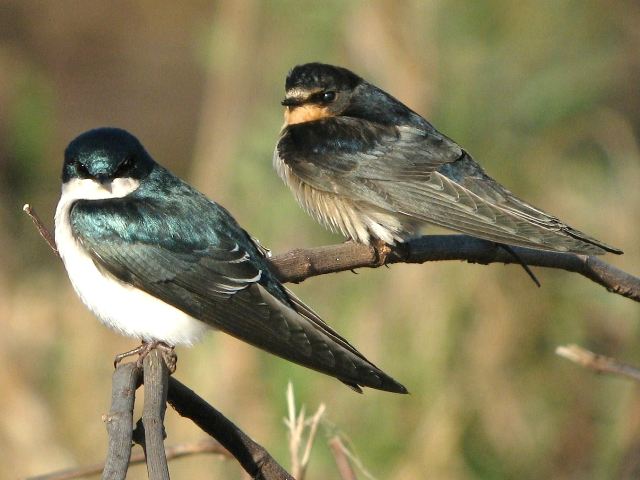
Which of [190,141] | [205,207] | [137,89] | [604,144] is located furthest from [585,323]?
[137,89]

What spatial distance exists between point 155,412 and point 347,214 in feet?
5.50

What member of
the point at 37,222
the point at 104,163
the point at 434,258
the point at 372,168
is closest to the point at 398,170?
the point at 372,168

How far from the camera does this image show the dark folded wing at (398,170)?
3125mm

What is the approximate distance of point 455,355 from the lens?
4.02m

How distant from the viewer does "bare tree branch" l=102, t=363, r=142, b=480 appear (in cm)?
142

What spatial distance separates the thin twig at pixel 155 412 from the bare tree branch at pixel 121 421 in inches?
0.9

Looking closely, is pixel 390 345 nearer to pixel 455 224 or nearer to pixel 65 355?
pixel 455 224

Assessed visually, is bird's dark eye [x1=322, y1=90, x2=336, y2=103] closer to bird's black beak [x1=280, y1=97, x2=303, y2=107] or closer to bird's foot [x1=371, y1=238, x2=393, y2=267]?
bird's black beak [x1=280, y1=97, x2=303, y2=107]

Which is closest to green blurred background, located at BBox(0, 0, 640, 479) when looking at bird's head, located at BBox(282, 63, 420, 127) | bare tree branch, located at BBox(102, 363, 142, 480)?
bird's head, located at BBox(282, 63, 420, 127)

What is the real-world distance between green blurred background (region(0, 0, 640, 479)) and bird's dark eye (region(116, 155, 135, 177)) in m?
1.37

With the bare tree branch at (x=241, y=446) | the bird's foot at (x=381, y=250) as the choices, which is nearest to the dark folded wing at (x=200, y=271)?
the bird's foot at (x=381, y=250)

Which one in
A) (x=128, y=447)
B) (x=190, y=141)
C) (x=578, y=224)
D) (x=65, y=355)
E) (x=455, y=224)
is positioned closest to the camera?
(x=128, y=447)

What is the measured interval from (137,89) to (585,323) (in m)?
7.00

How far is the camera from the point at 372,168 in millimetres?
3338
